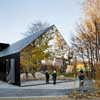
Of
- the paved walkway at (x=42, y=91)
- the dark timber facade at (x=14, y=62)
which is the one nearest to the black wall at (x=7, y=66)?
the dark timber facade at (x=14, y=62)

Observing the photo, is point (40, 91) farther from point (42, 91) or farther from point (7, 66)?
point (7, 66)

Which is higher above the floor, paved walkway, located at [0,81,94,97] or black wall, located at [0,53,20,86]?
black wall, located at [0,53,20,86]

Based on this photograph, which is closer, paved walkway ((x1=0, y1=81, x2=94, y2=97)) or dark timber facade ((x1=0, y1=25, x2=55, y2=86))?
paved walkway ((x1=0, y1=81, x2=94, y2=97))

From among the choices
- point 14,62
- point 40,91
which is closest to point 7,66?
point 14,62

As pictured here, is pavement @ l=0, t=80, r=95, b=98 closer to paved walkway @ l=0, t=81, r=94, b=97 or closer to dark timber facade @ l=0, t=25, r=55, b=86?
paved walkway @ l=0, t=81, r=94, b=97

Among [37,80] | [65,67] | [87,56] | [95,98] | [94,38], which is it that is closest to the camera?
[95,98]

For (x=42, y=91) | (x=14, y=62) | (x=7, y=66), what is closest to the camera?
(x=42, y=91)

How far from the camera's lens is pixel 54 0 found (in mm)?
11383

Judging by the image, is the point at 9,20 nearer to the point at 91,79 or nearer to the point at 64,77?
the point at 64,77

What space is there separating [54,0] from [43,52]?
567 cm

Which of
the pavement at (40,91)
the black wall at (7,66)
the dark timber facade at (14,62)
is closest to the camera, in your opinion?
the pavement at (40,91)

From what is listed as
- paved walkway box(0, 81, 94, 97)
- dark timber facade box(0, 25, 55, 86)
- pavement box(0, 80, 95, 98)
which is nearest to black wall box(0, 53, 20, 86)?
dark timber facade box(0, 25, 55, 86)

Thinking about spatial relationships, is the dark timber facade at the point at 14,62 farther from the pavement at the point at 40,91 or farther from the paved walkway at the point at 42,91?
the paved walkway at the point at 42,91

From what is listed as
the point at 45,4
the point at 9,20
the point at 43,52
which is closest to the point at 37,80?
the point at 43,52
